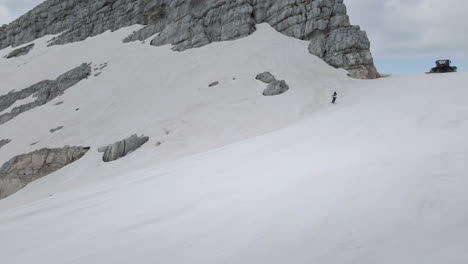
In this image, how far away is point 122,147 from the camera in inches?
764

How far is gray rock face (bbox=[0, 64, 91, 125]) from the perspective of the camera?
34688 mm

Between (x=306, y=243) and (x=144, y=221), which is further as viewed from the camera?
(x=144, y=221)

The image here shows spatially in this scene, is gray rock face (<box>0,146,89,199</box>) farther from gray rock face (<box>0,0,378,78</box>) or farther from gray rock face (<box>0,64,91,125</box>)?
gray rock face (<box>0,0,378,78</box>)

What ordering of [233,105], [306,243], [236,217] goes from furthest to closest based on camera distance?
[233,105] < [236,217] < [306,243]

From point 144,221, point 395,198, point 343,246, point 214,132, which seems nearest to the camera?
point 343,246

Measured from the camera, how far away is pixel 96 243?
4785 mm

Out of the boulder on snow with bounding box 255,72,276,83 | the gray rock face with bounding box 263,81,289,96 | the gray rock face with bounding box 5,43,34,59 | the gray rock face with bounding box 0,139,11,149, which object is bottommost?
the gray rock face with bounding box 263,81,289,96

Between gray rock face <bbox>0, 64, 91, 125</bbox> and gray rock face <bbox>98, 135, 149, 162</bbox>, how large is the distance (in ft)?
69.8

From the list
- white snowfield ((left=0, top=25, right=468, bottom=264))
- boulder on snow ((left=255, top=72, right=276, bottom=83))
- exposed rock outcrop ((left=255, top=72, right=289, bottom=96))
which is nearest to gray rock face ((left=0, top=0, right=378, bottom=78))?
boulder on snow ((left=255, top=72, right=276, bottom=83))

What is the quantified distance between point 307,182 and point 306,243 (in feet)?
7.52

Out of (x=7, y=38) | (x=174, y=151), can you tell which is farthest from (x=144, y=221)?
(x=7, y=38)

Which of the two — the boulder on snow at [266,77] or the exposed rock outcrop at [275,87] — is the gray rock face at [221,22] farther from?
the exposed rock outcrop at [275,87]

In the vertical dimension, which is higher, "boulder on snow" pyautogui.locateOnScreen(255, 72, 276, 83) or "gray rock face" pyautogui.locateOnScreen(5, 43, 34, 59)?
"gray rock face" pyautogui.locateOnScreen(5, 43, 34, 59)

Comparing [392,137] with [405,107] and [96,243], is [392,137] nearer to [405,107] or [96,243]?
[405,107]
